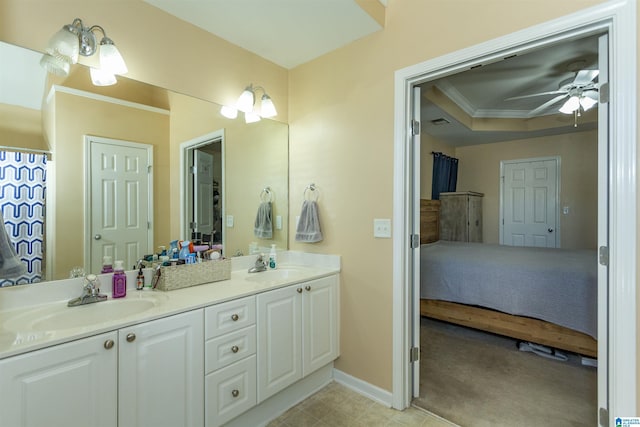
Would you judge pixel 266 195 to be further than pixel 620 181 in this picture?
Yes

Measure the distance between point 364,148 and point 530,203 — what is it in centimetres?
Answer: 442

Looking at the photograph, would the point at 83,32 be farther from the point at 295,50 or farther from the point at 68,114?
the point at 295,50

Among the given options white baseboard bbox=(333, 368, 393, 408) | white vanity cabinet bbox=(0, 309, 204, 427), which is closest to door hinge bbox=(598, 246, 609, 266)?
white baseboard bbox=(333, 368, 393, 408)

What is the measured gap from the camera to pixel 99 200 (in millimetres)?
1566

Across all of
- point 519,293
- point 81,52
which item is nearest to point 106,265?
point 81,52

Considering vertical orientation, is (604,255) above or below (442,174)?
below

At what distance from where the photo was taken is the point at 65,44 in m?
1.34

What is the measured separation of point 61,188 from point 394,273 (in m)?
1.81

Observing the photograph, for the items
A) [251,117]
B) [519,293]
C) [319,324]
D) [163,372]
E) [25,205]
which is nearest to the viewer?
[163,372]

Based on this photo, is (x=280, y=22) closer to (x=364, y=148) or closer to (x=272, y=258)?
(x=364, y=148)

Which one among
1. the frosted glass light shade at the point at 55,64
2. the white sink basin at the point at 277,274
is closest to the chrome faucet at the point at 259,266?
the white sink basin at the point at 277,274

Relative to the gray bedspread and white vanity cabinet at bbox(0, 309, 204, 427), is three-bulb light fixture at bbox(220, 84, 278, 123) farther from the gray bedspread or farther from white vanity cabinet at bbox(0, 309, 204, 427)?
the gray bedspread

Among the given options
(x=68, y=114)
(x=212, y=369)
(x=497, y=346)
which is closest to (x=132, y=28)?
(x=68, y=114)

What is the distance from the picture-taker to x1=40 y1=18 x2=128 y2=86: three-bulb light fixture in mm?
1347
